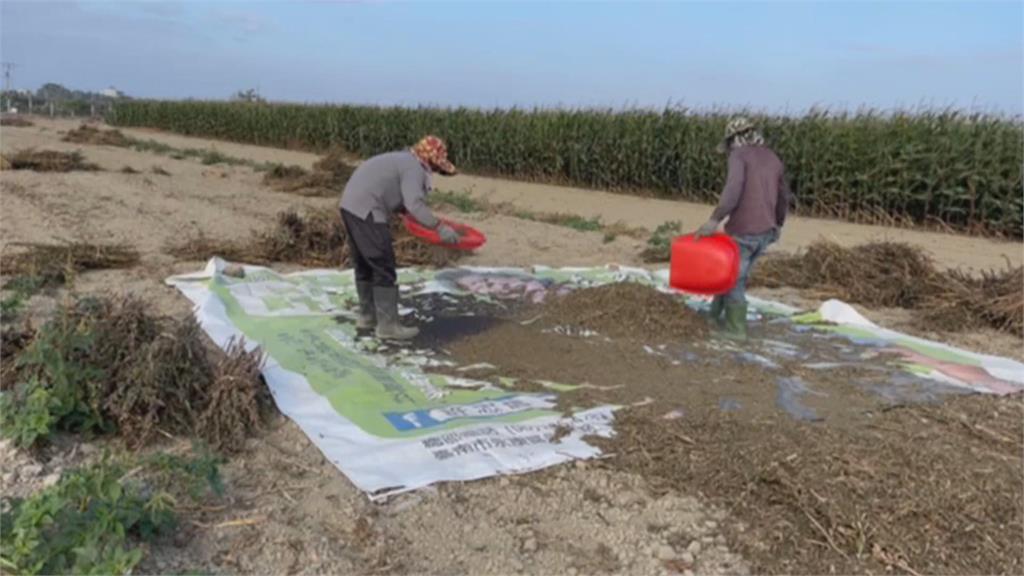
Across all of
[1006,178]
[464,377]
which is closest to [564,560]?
[464,377]

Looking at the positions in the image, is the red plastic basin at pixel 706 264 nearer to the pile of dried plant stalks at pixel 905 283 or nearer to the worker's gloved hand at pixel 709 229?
the worker's gloved hand at pixel 709 229

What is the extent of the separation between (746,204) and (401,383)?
2.30 meters

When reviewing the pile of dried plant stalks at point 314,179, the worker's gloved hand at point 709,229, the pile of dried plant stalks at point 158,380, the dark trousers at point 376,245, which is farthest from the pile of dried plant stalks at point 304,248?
the pile of dried plant stalks at point 314,179

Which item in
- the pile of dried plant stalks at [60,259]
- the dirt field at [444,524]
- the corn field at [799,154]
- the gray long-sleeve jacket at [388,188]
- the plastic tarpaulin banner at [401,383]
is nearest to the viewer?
the dirt field at [444,524]

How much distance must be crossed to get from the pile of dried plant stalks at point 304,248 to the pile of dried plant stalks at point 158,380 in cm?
315

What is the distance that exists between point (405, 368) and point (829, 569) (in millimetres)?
2149

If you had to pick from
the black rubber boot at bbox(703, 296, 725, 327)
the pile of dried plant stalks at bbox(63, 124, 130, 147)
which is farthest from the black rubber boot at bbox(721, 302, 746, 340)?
the pile of dried plant stalks at bbox(63, 124, 130, 147)

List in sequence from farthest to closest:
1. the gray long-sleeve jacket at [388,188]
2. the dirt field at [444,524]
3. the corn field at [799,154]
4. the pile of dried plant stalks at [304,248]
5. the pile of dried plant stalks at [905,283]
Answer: the corn field at [799,154] → the pile of dried plant stalks at [304,248] → the pile of dried plant stalks at [905,283] → the gray long-sleeve jacket at [388,188] → the dirt field at [444,524]

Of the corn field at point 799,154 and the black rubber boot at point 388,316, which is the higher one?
the corn field at point 799,154

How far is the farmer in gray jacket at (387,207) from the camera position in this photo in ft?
14.2

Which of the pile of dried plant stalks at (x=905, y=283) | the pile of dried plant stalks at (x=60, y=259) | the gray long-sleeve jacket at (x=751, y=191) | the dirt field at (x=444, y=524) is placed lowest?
the dirt field at (x=444, y=524)

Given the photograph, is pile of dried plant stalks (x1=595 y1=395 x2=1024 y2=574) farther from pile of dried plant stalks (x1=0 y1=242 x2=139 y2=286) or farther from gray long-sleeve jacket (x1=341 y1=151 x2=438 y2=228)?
pile of dried plant stalks (x1=0 y1=242 x2=139 y2=286)

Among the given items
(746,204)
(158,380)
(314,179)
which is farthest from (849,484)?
(314,179)

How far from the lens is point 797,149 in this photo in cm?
1352
